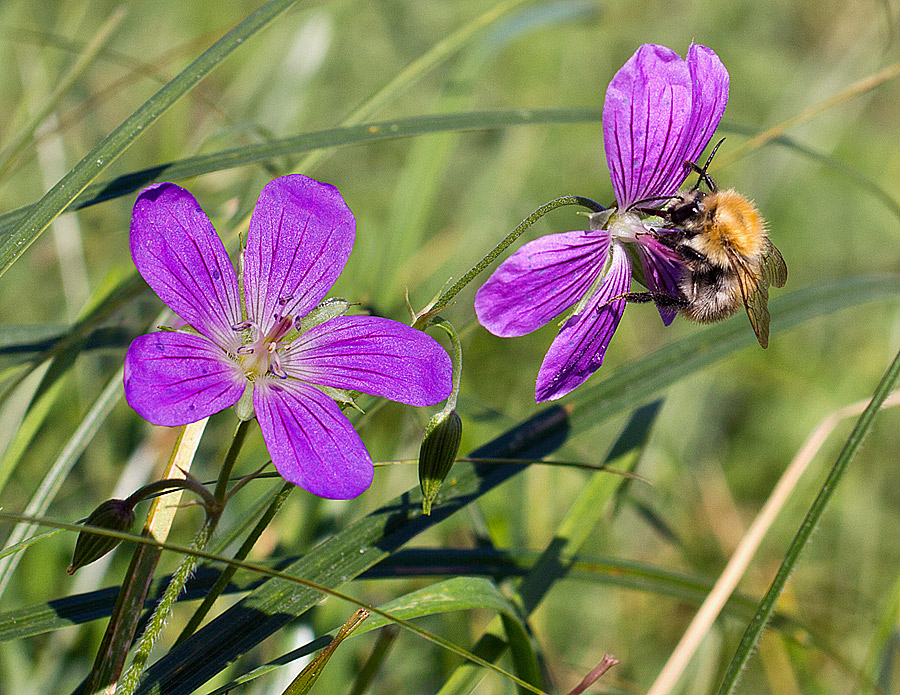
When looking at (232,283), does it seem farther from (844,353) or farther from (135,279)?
(844,353)

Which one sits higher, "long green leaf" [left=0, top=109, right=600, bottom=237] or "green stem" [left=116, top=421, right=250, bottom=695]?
"long green leaf" [left=0, top=109, right=600, bottom=237]

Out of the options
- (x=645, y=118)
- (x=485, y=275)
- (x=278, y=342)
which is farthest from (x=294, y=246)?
(x=485, y=275)

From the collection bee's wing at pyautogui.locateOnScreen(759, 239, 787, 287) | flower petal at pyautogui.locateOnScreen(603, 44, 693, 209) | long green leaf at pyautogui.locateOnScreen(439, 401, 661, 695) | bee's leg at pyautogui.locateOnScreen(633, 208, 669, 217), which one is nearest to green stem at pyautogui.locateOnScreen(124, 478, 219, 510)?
long green leaf at pyautogui.locateOnScreen(439, 401, 661, 695)

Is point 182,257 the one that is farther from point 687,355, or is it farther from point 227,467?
point 687,355

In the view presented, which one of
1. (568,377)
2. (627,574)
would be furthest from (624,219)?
(627,574)

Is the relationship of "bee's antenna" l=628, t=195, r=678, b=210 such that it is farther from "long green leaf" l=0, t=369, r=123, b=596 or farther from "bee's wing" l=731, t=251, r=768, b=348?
"long green leaf" l=0, t=369, r=123, b=596

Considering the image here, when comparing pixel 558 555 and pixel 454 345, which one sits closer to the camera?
pixel 454 345
